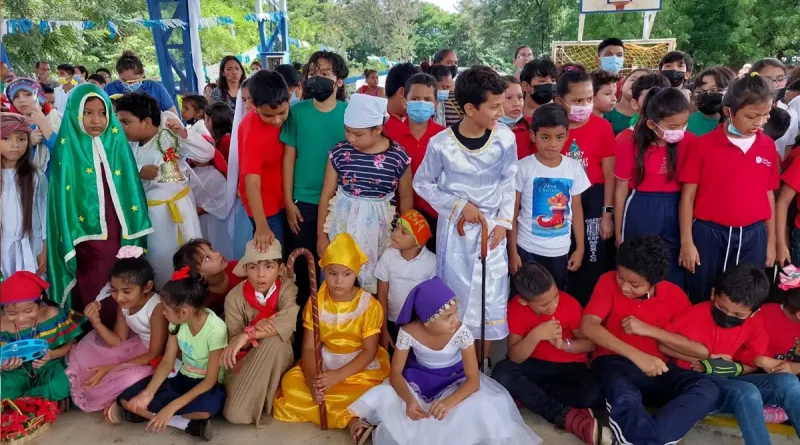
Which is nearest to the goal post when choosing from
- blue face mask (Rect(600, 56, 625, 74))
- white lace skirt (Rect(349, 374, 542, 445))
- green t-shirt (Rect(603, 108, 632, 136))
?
blue face mask (Rect(600, 56, 625, 74))

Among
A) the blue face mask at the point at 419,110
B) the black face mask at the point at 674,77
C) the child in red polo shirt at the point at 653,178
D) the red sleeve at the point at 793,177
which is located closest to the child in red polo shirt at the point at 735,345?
the child in red polo shirt at the point at 653,178

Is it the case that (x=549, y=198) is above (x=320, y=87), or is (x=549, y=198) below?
below

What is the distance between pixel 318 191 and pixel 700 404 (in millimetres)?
2273

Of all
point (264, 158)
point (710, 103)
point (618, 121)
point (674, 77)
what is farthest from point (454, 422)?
point (674, 77)

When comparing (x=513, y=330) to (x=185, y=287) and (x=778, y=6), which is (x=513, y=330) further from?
(x=778, y=6)

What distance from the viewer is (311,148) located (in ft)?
11.2

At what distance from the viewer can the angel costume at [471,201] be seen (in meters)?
2.95

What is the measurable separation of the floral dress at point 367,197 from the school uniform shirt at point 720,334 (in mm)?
1611

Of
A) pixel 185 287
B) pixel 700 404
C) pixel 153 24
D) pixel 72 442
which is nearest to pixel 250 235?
pixel 185 287

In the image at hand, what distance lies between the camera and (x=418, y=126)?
11.6 feet

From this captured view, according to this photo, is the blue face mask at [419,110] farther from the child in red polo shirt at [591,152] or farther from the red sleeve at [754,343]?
the red sleeve at [754,343]

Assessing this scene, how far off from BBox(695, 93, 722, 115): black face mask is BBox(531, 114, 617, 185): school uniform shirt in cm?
87

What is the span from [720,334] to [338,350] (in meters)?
1.94

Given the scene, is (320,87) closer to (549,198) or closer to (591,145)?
(549,198)
